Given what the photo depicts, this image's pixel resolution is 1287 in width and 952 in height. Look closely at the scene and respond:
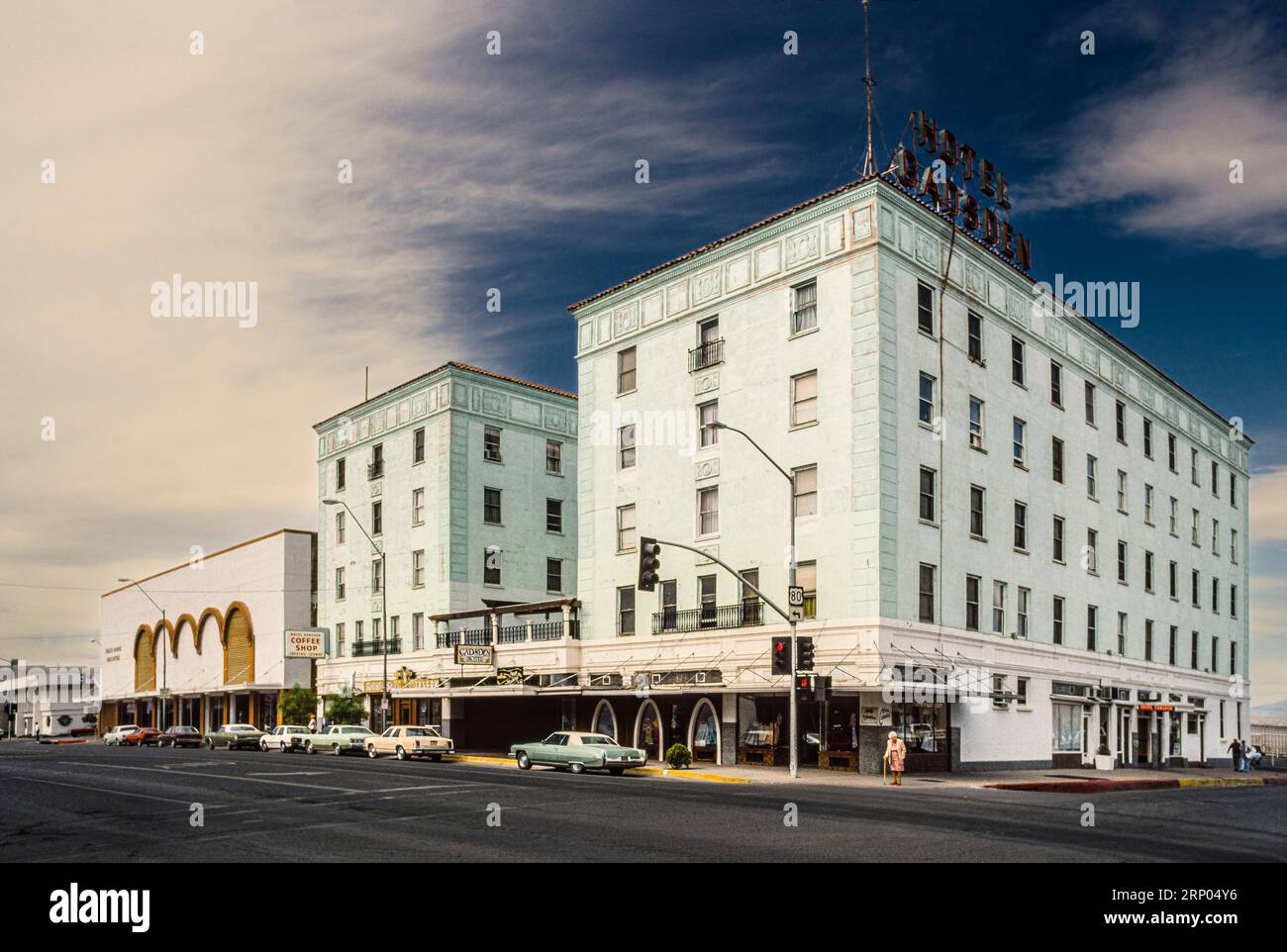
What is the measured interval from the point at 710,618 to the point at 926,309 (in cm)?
1309

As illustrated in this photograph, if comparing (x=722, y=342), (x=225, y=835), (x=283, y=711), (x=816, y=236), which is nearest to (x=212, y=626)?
(x=283, y=711)

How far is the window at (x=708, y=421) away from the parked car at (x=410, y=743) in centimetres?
1484

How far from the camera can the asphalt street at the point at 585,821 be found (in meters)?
16.1

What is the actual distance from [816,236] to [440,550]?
1032 inches

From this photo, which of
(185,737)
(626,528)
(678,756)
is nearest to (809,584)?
(678,756)

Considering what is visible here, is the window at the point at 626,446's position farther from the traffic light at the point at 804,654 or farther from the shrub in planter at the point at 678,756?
the traffic light at the point at 804,654

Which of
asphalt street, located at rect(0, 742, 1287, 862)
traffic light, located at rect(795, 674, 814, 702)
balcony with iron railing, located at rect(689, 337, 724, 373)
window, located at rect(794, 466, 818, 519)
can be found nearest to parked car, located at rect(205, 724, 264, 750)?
asphalt street, located at rect(0, 742, 1287, 862)

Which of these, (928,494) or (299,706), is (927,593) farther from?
(299,706)

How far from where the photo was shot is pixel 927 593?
40.6 m

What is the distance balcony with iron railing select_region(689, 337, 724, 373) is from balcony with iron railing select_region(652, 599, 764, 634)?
8.97 metres

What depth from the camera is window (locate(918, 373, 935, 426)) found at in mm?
41562

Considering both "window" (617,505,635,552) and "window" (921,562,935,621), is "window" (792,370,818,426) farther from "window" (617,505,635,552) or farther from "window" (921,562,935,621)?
"window" (617,505,635,552)
